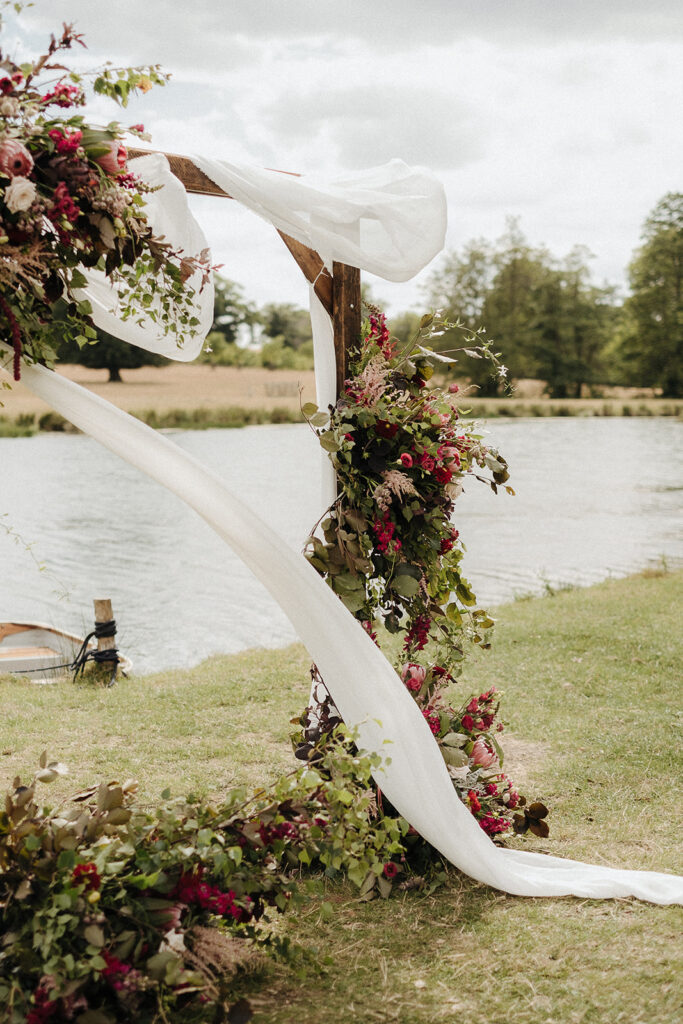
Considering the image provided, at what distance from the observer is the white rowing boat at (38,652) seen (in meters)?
6.78

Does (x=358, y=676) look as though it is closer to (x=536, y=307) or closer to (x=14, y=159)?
(x=14, y=159)

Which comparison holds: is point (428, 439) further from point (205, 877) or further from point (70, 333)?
point (205, 877)

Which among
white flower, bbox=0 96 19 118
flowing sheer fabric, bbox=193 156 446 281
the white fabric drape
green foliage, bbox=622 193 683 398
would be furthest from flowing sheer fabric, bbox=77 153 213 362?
green foliage, bbox=622 193 683 398

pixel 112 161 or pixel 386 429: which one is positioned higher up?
pixel 112 161

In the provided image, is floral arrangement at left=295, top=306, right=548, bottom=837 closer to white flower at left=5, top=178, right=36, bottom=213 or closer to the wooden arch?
the wooden arch

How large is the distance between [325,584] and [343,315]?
119cm

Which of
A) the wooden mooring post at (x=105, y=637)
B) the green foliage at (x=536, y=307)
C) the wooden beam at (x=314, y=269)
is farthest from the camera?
the green foliage at (x=536, y=307)

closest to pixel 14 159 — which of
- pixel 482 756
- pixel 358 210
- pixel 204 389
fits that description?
pixel 358 210

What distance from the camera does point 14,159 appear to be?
2.11 metres

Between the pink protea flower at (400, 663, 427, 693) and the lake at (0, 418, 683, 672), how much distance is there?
1337 millimetres

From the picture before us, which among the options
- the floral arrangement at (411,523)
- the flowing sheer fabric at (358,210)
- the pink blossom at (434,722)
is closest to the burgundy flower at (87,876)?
the floral arrangement at (411,523)

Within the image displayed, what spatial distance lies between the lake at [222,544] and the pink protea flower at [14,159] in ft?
3.11

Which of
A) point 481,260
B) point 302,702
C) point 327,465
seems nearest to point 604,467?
point 302,702

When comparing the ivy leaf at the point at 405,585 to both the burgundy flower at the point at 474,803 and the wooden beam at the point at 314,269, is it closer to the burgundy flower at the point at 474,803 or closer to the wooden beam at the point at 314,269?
the burgundy flower at the point at 474,803
